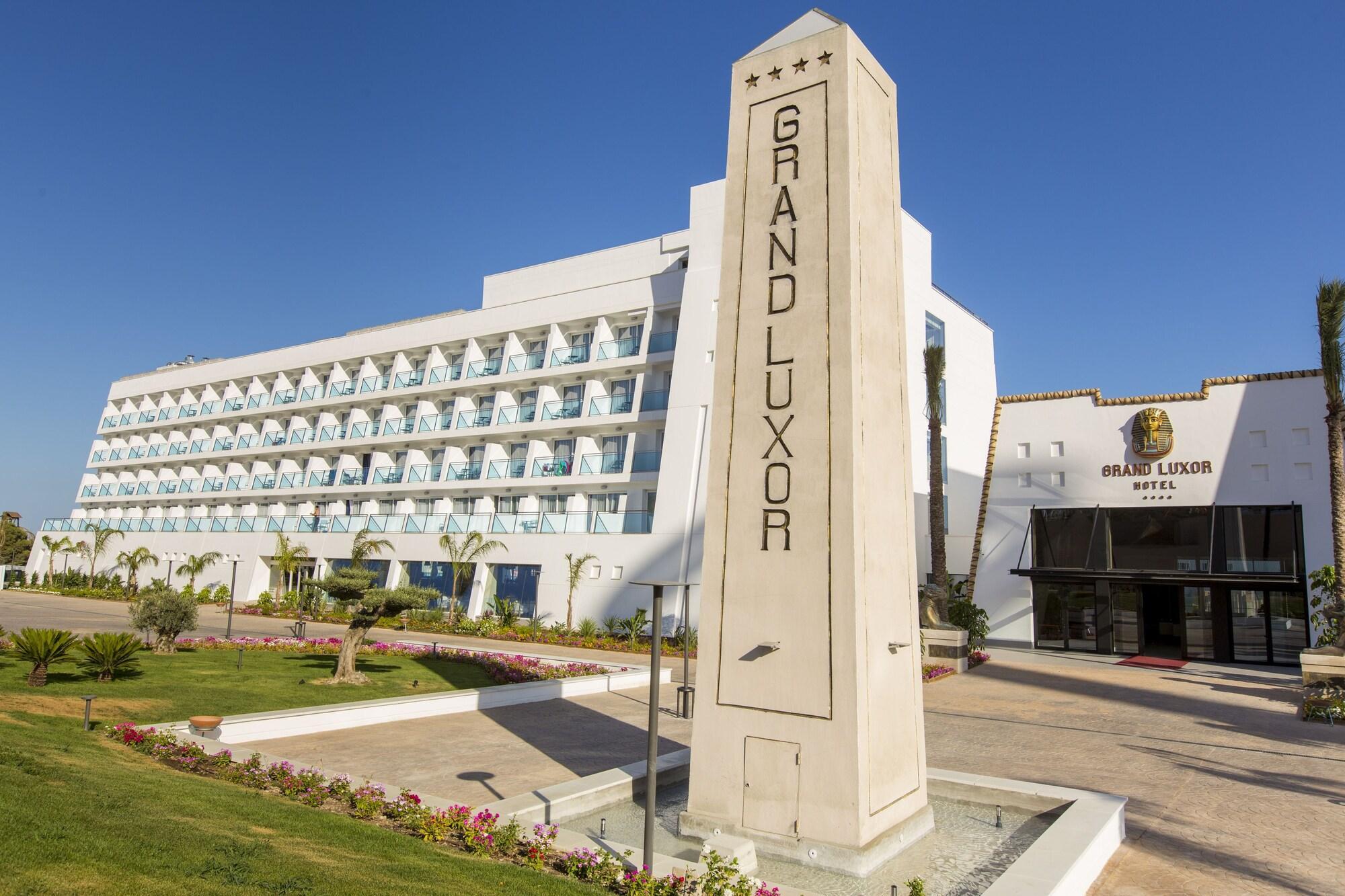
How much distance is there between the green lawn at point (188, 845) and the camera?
550 centimetres

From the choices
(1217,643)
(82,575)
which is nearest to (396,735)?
(1217,643)

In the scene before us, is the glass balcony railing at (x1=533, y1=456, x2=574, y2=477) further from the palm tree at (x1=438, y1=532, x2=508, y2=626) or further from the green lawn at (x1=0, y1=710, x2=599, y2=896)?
the green lawn at (x1=0, y1=710, x2=599, y2=896)

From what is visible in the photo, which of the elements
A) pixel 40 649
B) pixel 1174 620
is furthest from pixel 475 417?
pixel 1174 620

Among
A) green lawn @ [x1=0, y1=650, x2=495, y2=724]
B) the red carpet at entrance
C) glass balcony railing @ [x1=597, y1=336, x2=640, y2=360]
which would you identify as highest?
glass balcony railing @ [x1=597, y1=336, x2=640, y2=360]

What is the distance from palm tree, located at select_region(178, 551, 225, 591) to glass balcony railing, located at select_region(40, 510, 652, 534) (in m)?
1.65

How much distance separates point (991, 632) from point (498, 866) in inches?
1058

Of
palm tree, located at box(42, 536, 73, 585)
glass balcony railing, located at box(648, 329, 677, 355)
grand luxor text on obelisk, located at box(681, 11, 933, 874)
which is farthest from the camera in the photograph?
palm tree, located at box(42, 536, 73, 585)

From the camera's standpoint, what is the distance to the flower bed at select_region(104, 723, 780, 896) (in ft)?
21.6

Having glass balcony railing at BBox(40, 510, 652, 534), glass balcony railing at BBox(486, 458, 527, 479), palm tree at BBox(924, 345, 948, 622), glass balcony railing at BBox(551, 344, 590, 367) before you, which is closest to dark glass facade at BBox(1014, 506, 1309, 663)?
palm tree at BBox(924, 345, 948, 622)

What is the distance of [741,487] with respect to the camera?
28.1 ft

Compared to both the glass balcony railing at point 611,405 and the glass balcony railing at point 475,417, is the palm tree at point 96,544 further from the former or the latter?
the glass balcony railing at point 611,405

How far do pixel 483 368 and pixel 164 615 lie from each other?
2360 centimetres

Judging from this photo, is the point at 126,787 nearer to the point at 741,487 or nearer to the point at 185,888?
the point at 185,888

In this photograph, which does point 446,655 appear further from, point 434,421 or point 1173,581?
point 1173,581
